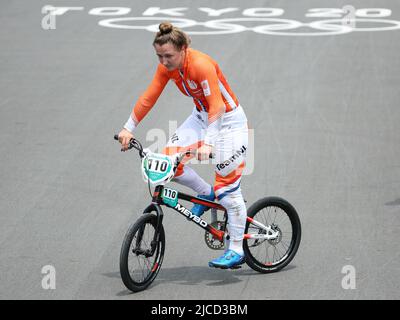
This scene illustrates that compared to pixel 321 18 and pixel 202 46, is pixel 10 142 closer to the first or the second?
pixel 202 46

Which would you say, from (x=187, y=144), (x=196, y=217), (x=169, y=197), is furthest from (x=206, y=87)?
(x=196, y=217)

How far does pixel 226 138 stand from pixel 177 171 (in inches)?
20.5

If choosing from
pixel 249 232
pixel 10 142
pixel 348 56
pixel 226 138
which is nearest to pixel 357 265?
pixel 249 232

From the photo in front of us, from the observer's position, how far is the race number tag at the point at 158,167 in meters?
7.35

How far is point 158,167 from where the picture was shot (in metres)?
7.36

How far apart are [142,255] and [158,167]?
88 centimetres

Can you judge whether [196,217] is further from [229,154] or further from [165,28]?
[165,28]

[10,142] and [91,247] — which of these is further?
[10,142]

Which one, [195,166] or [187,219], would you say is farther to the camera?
[195,166]

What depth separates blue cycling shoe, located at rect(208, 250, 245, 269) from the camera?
7.74 meters

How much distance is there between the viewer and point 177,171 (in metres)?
7.81

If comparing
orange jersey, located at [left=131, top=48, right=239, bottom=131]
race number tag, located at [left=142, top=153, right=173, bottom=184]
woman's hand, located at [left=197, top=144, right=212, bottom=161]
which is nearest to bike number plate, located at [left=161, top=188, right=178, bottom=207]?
race number tag, located at [left=142, top=153, right=173, bottom=184]

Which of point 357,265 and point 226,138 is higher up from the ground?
point 226,138

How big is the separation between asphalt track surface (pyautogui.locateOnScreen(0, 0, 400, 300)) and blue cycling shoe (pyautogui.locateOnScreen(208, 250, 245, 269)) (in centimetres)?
17
